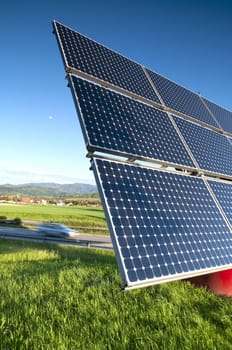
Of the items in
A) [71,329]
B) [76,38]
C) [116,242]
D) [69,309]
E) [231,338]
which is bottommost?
[231,338]

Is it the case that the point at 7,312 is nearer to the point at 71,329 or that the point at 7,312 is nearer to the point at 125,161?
the point at 71,329

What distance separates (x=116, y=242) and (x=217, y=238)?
2861mm

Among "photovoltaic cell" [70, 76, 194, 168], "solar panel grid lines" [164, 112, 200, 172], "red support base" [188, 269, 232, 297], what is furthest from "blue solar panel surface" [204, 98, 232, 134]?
"red support base" [188, 269, 232, 297]

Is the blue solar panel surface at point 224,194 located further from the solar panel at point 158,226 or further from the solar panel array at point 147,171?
the solar panel at point 158,226

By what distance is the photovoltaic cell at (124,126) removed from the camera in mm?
5824

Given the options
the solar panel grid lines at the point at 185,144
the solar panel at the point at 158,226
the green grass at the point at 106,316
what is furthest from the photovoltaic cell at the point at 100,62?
the green grass at the point at 106,316

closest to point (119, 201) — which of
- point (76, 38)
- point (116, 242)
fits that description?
point (116, 242)

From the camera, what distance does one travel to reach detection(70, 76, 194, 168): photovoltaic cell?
19.1 ft

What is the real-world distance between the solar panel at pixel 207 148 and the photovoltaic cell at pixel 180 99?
0.92m

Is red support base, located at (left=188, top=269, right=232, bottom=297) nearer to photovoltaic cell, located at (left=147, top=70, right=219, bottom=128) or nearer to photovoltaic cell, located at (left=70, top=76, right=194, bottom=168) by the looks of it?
photovoltaic cell, located at (left=70, top=76, right=194, bottom=168)

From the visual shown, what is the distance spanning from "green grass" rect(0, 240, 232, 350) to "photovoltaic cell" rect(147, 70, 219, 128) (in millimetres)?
6580

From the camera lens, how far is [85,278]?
7.96 meters

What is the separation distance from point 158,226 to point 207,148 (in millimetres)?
5296

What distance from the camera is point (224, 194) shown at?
759 centimetres
